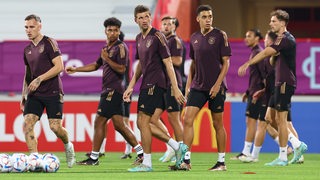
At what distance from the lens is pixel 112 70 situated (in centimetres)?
1622

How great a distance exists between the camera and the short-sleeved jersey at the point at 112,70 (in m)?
16.1

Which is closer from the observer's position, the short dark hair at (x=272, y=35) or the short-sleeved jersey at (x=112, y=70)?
the short-sleeved jersey at (x=112, y=70)

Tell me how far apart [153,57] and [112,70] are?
1.98 meters

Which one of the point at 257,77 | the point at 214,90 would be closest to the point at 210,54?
the point at 214,90

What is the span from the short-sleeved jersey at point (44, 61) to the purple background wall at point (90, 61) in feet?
21.1

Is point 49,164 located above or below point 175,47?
below

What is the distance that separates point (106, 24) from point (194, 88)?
7.11ft

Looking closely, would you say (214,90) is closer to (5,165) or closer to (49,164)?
(49,164)

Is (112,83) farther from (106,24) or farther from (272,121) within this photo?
(272,121)

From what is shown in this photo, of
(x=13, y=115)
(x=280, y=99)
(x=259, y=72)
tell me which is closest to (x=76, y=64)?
(x=13, y=115)

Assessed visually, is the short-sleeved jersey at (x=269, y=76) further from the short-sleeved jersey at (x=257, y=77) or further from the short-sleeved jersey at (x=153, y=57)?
the short-sleeved jersey at (x=153, y=57)

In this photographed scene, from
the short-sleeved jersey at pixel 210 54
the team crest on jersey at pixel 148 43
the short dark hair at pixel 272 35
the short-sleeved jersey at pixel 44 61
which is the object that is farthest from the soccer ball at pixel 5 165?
the short dark hair at pixel 272 35

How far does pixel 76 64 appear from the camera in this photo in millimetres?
21547

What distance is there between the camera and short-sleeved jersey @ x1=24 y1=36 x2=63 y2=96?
14781 millimetres
